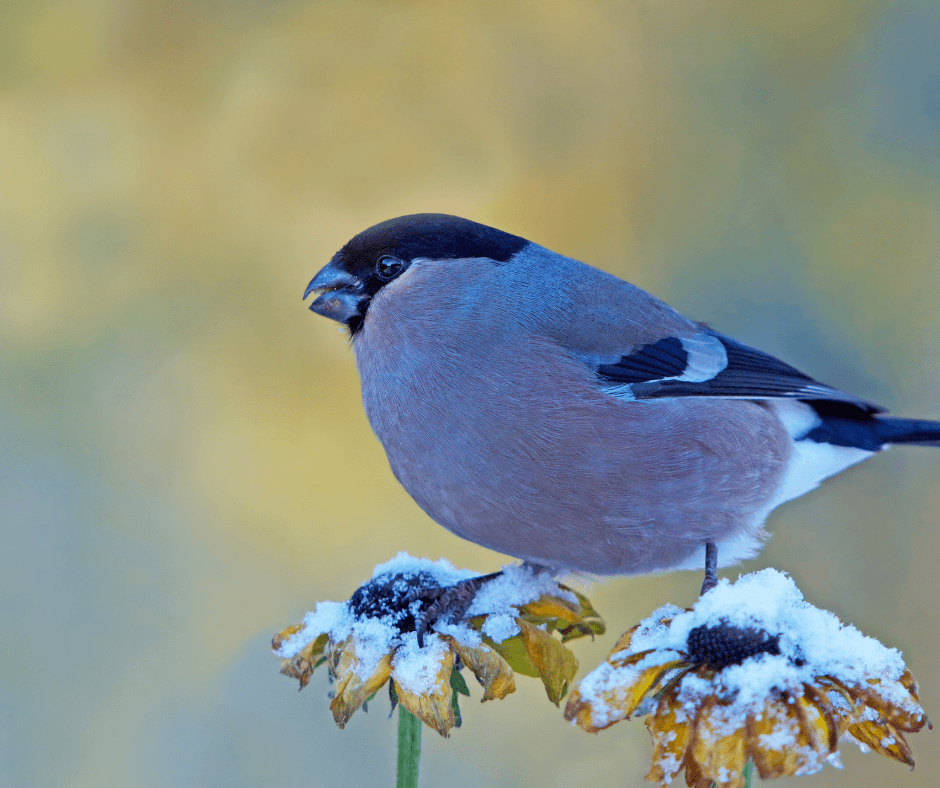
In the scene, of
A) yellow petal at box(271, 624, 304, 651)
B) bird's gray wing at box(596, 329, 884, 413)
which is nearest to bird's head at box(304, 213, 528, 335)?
bird's gray wing at box(596, 329, 884, 413)

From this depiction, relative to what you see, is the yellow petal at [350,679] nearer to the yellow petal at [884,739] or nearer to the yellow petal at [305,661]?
the yellow petal at [305,661]

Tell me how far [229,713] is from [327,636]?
7.27 ft

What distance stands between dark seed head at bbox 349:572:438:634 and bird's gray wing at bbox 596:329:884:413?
0.64 metres

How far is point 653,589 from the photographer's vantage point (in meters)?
3.93

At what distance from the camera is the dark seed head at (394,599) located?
1923 mm

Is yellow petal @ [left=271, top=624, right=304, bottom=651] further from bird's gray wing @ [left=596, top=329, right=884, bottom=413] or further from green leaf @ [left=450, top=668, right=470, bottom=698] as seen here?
bird's gray wing @ [left=596, top=329, right=884, bottom=413]

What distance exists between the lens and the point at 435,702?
169 centimetres

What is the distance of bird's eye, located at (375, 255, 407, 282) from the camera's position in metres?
2.30

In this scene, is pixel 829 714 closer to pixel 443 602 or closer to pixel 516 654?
pixel 516 654

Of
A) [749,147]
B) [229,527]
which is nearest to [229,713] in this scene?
[229,527]

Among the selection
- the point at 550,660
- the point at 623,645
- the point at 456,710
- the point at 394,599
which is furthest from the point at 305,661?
the point at 623,645

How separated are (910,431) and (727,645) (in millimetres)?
1487

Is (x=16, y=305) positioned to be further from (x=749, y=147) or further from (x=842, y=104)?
(x=842, y=104)

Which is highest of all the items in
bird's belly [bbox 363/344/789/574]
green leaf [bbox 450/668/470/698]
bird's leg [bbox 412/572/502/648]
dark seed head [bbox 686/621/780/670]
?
bird's belly [bbox 363/344/789/574]
